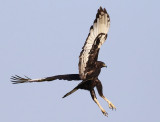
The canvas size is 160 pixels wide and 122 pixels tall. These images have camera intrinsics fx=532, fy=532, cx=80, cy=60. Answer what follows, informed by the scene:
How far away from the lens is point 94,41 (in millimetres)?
16188

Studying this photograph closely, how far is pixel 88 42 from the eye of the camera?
1619 centimetres

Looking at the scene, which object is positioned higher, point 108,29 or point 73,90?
point 108,29

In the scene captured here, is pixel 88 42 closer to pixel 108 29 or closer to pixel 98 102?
pixel 108 29

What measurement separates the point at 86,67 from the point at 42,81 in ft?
6.62

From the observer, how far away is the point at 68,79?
16547 mm

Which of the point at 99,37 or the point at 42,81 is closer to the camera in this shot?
the point at 99,37

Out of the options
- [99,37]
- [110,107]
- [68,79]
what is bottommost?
[110,107]

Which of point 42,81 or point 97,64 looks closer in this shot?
point 97,64

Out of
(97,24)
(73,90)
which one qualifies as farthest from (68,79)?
(97,24)

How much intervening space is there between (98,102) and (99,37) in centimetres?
197

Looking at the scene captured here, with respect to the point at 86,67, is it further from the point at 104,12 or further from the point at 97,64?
the point at 104,12

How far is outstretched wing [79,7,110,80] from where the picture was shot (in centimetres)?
1595

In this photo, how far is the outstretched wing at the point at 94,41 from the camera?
1595cm

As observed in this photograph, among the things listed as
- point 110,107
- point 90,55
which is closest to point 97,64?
point 90,55
